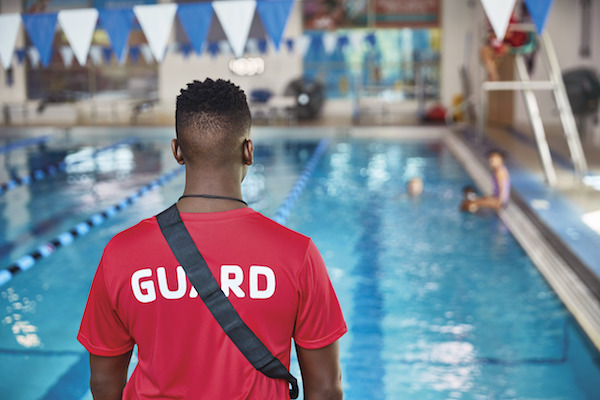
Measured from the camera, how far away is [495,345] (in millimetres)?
4047

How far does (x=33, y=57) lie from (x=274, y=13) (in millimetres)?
14944

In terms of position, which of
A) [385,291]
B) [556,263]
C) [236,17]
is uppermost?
[236,17]

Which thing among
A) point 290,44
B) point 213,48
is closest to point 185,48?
point 213,48

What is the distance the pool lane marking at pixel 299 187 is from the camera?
286 inches

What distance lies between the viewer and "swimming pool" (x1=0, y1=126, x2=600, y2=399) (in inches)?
143

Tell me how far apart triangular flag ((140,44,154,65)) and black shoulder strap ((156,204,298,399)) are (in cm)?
1856

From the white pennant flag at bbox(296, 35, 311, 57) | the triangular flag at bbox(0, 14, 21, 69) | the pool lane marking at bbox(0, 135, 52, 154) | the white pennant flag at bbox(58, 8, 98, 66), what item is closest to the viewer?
the white pennant flag at bbox(58, 8, 98, 66)

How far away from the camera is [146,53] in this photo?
63.2 feet

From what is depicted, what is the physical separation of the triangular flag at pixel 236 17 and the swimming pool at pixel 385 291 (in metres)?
2.08

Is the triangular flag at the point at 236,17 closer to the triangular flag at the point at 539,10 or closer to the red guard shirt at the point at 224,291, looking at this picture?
the triangular flag at the point at 539,10

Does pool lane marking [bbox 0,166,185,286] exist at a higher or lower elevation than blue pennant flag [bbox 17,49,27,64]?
lower

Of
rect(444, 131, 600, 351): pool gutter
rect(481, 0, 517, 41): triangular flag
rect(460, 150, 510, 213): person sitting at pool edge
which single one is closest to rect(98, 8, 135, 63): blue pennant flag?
rect(481, 0, 517, 41): triangular flag

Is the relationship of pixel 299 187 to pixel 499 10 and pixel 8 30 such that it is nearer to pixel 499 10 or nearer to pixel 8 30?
pixel 8 30

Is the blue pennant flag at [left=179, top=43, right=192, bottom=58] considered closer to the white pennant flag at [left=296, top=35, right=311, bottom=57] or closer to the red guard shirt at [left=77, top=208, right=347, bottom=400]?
the white pennant flag at [left=296, top=35, right=311, bottom=57]
